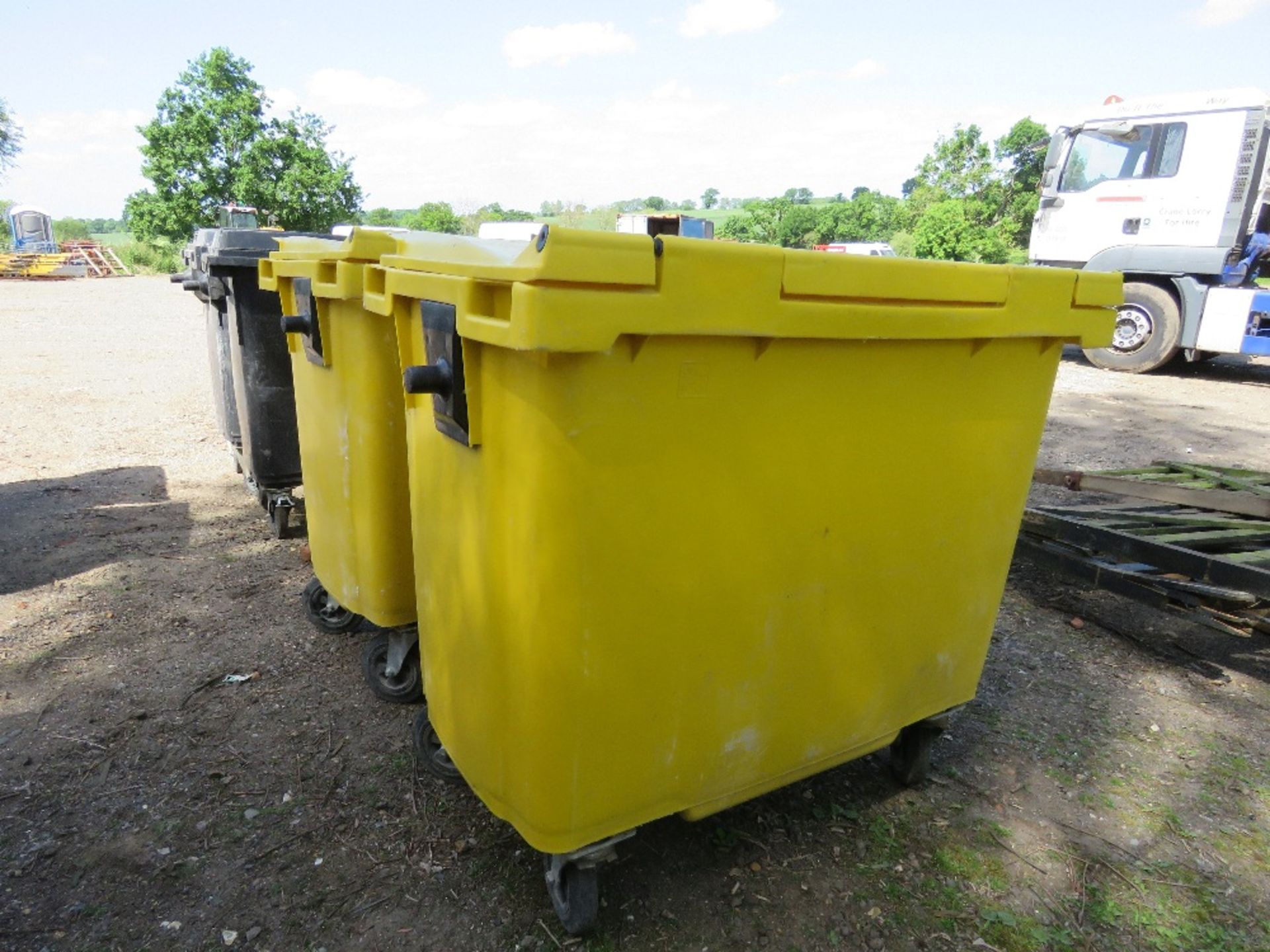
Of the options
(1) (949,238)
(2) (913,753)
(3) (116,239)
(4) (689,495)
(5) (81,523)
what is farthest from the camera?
(3) (116,239)

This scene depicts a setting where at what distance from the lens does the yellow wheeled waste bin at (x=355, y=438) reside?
7.63ft

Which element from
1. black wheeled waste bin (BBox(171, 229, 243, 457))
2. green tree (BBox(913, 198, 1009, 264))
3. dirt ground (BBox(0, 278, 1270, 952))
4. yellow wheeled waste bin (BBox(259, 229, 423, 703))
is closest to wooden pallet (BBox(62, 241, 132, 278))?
green tree (BBox(913, 198, 1009, 264))

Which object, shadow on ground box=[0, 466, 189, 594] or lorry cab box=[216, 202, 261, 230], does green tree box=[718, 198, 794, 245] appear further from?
shadow on ground box=[0, 466, 189, 594]

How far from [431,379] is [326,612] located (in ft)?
6.49

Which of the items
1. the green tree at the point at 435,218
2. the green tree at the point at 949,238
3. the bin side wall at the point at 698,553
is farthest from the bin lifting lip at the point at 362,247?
the green tree at the point at 435,218

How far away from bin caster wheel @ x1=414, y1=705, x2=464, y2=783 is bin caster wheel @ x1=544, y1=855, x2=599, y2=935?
1.80 ft

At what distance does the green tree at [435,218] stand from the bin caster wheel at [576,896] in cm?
2996

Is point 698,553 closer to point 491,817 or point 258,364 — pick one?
point 491,817

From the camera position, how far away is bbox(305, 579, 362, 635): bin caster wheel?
3.11m

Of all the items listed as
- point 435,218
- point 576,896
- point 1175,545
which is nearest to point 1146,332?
point 1175,545

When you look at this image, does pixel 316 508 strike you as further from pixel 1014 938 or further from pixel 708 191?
pixel 708 191

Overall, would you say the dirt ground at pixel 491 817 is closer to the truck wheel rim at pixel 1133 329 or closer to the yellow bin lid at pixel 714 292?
the yellow bin lid at pixel 714 292

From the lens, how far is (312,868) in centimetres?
193

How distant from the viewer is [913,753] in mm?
2227
